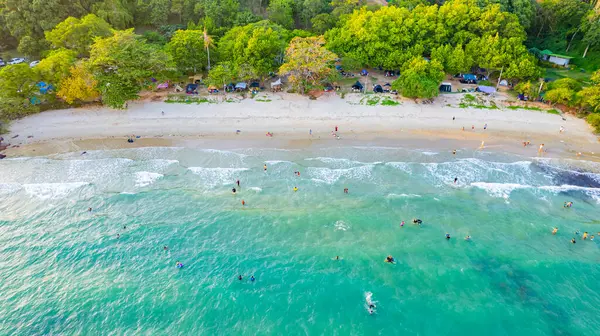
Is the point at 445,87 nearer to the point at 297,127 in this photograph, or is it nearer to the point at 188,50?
the point at 297,127

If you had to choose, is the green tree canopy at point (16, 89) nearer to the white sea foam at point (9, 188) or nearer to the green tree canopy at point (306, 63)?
the white sea foam at point (9, 188)

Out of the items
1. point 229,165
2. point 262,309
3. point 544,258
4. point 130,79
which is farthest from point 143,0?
point 544,258

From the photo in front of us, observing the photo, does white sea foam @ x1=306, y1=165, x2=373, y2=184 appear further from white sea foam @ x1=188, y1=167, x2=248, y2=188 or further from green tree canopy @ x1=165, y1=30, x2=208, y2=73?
green tree canopy @ x1=165, y1=30, x2=208, y2=73

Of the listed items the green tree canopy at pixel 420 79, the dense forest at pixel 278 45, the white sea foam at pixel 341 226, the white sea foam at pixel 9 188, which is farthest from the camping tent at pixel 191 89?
the white sea foam at pixel 341 226

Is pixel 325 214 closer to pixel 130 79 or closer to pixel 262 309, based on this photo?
pixel 262 309

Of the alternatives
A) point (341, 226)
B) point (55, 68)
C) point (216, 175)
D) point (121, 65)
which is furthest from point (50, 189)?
point (341, 226)

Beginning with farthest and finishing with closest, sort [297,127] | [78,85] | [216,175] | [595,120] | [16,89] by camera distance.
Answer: [297,127]
[16,89]
[78,85]
[595,120]
[216,175]
